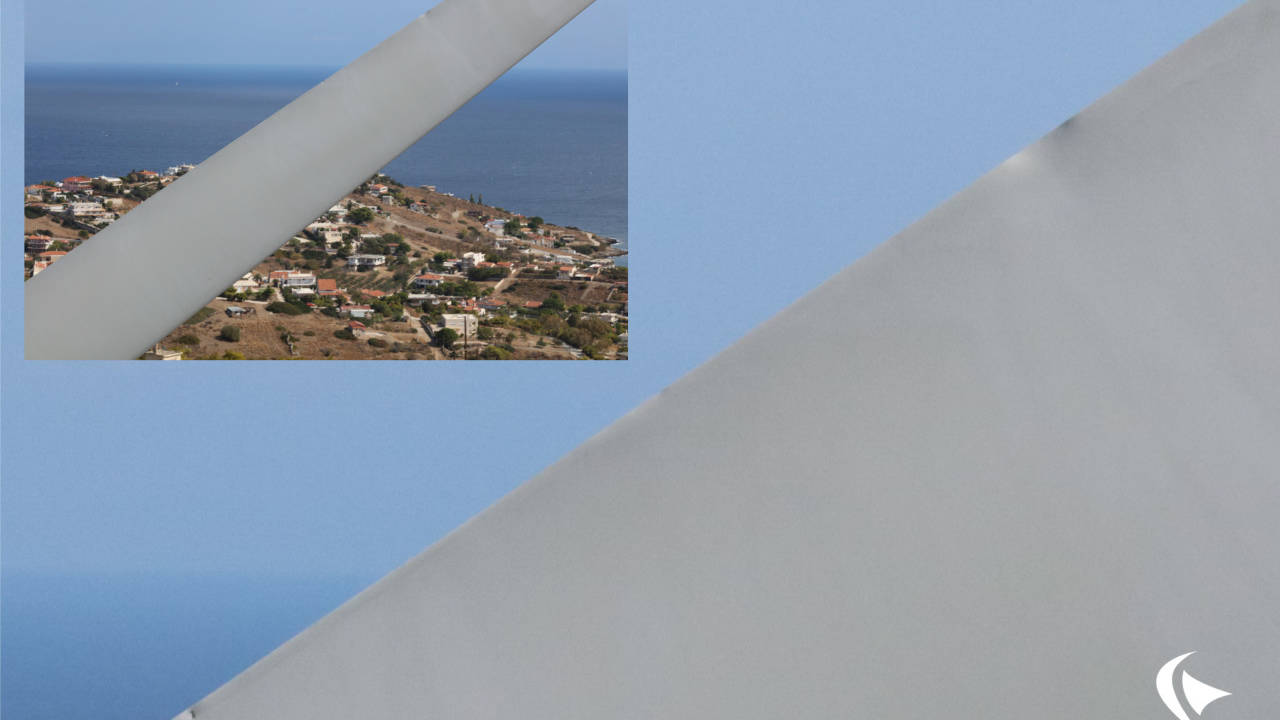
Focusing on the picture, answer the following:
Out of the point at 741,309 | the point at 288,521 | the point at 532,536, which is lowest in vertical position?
the point at 532,536

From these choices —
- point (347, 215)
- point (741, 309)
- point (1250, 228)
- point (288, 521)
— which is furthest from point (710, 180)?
point (1250, 228)

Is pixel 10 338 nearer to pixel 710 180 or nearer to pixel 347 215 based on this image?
pixel 347 215

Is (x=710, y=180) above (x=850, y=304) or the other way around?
above

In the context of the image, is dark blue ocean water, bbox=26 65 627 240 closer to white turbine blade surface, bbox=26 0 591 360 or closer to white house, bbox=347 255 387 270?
white house, bbox=347 255 387 270

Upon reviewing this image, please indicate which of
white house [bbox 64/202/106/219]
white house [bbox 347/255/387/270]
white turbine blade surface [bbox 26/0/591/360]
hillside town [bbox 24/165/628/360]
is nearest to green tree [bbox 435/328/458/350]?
hillside town [bbox 24/165/628/360]

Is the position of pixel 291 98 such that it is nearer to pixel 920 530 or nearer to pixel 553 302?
pixel 553 302

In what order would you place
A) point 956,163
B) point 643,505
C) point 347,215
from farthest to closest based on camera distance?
1. point 956,163
2. point 347,215
3. point 643,505
